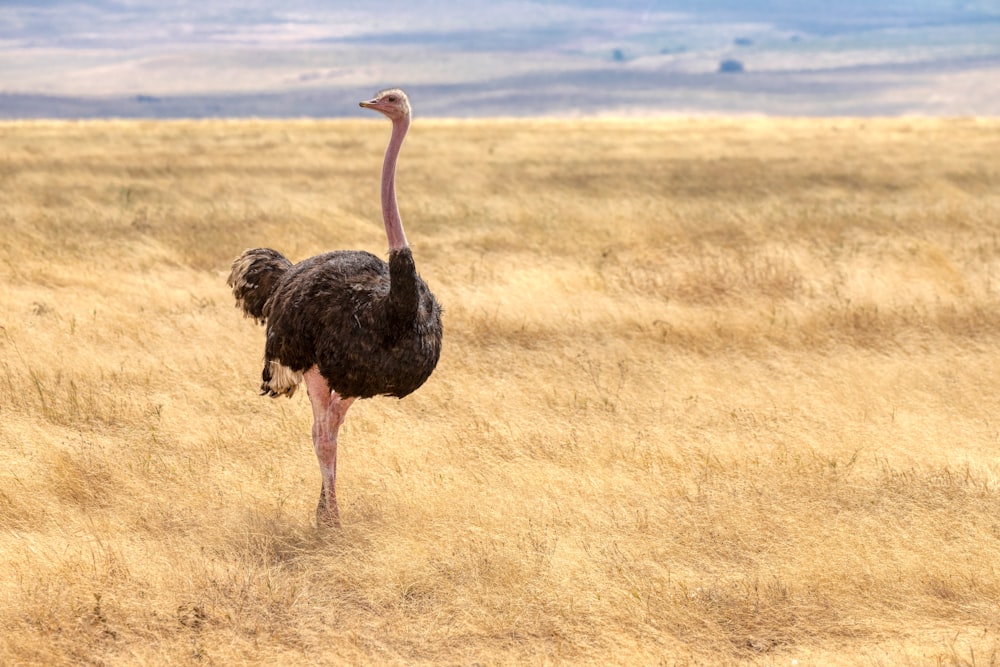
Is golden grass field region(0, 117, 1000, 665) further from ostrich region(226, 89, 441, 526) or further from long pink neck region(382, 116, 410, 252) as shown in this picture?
long pink neck region(382, 116, 410, 252)

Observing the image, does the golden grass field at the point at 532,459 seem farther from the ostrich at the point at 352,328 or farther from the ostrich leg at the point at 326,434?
the ostrich at the point at 352,328

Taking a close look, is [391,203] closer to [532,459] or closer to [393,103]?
[393,103]

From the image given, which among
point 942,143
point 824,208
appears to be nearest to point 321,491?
point 824,208

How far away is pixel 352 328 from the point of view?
273 inches

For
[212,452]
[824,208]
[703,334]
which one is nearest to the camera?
[212,452]

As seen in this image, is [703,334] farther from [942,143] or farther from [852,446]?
[942,143]

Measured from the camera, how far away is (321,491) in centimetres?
742

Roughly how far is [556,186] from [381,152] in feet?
22.0

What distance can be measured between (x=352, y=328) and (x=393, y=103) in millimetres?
1347

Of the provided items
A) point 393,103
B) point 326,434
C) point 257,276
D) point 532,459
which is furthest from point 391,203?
point 532,459

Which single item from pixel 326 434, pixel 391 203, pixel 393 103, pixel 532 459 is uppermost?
pixel 393 103

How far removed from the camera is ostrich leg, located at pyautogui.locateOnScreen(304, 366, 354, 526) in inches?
286

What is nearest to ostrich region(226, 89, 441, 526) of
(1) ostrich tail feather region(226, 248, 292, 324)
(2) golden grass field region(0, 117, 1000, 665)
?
(1) ostrich tail feather region(226, 248, 292, 324)

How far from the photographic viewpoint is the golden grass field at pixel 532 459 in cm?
612
